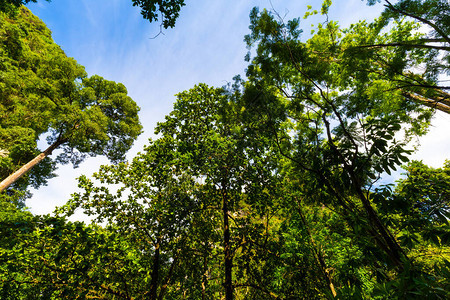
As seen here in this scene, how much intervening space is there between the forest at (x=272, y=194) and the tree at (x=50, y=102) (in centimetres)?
36

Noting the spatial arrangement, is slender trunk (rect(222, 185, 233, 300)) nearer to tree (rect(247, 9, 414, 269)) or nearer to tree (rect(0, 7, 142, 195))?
tree (rect(247, 9, 414, 269))

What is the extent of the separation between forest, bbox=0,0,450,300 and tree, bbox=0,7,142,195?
1.18ft

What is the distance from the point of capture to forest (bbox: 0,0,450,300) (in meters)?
2.88

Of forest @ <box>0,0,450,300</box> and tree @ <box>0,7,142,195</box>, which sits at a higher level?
tree @ <box>0,7,142,195</box>

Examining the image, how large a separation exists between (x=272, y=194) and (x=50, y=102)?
14340mm

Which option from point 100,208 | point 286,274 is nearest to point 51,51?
point 100,208

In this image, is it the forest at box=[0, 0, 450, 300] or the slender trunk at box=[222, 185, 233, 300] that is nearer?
the forest at box=[0, 0, 450, 300]

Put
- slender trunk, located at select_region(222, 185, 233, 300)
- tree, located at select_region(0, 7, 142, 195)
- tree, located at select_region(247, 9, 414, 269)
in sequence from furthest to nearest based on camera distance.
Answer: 1. tree, located at select_region(0, 7, 142, 195)
2. slender trunk, located at select_region(222, 185, 233, 300)
3. tree, located at select_region(247, 9, 414, 269)

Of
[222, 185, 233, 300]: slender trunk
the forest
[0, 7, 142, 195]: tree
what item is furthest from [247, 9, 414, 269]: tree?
[0, 7, 142, 195]: tree

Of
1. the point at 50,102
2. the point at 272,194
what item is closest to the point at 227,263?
the point at 272,194

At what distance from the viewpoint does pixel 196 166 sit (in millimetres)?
5543

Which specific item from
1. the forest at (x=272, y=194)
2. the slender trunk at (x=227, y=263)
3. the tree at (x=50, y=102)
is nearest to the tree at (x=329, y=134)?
the forest at (x=272, y=194)

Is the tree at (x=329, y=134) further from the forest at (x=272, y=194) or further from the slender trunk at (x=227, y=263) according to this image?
the slender trunk at (x=227, y=263)

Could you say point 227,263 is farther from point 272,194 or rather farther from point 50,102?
point 50,102
